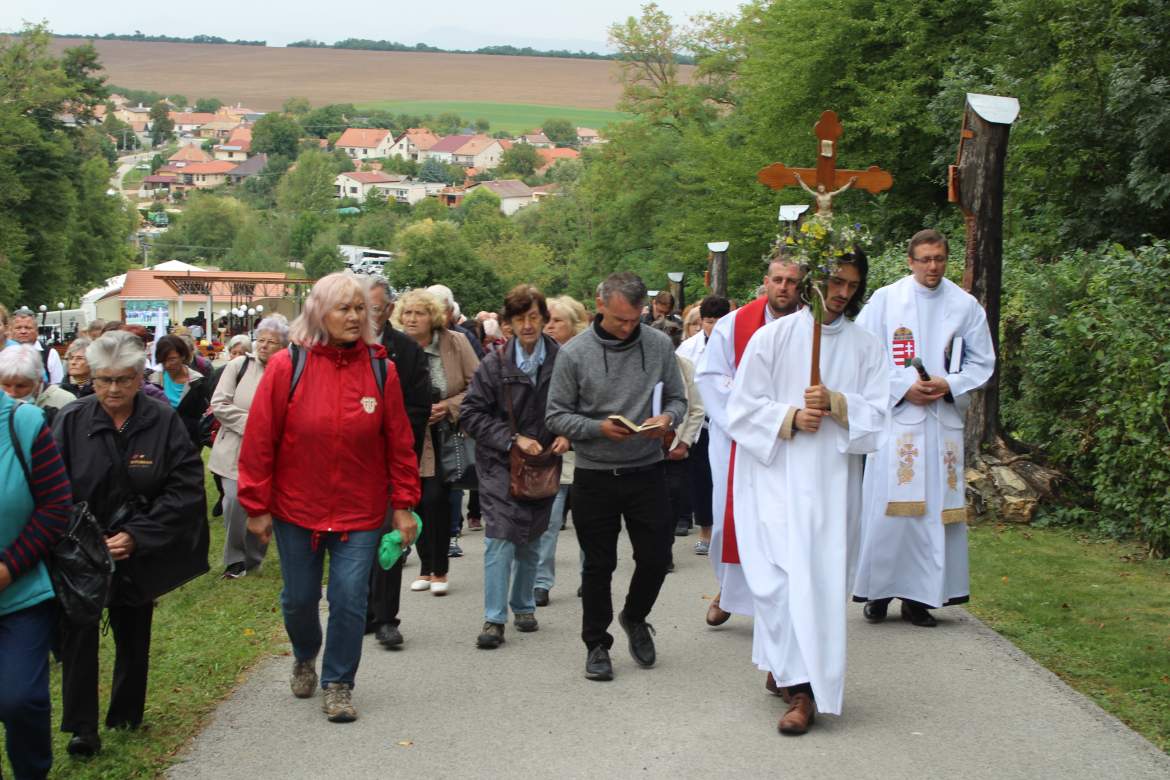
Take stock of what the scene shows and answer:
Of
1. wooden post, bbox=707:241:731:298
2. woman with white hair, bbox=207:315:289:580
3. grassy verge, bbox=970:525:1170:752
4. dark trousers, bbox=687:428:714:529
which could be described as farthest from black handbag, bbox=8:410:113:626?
wooden post, bbox=707:241:731:298

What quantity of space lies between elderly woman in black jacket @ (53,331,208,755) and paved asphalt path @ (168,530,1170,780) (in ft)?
1.95

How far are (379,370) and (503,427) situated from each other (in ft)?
5.76

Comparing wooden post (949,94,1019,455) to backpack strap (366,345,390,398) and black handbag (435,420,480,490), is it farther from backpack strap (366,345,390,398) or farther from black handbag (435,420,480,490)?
backpack strap (366,345,390,398)

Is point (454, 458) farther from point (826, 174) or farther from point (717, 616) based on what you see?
point (826, 174)

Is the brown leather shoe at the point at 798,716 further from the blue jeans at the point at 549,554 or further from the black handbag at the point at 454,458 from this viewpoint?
the black handbag at the point at 454,458

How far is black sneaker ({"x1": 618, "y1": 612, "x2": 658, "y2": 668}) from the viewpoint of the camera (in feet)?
23.9

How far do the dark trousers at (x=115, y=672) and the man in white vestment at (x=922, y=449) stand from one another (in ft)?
13.6

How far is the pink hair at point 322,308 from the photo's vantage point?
6152mm

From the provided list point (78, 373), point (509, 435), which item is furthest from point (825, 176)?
point (78, 373)

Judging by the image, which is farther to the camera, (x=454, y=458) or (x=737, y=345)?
(x=454, y=458)

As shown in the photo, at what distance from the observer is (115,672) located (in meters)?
6.14

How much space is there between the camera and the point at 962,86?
78.7 feet

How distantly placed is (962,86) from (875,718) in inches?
771

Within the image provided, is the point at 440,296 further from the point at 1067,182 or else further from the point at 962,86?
the point at 962,86
